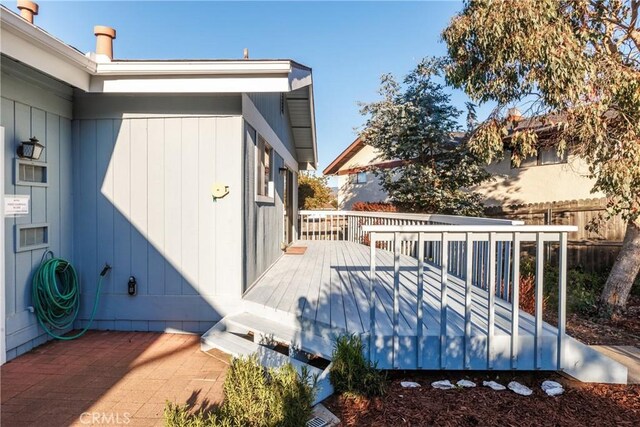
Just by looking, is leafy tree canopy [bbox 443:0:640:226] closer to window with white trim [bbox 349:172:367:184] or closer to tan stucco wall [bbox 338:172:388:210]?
tan stucco wall [bbox 338:172:388:210]

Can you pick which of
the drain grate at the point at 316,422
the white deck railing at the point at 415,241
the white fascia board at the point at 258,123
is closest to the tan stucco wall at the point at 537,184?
the white deck railing at the point at 415,241

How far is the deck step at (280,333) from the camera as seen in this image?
2.97 m

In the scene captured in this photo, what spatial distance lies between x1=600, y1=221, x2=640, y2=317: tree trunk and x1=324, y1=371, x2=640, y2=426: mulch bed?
8.83ft

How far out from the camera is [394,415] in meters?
2.33

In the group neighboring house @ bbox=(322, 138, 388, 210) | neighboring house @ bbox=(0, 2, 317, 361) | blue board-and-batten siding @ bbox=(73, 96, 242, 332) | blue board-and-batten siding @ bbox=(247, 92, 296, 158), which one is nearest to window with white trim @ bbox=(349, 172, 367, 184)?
neighboring house @ bbox=(322, 138, 388, 210)

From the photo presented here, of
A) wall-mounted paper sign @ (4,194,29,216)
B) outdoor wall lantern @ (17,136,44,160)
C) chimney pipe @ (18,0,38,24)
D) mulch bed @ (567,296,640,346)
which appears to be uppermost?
chimney pipe @ (18,0,38,24)

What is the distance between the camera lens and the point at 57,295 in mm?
3527

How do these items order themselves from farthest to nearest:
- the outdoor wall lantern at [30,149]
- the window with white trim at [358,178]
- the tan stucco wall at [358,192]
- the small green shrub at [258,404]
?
the window with white trim at [358,178]
the tan stucco wall at [358,192]
the outdoor wall lantern at [30,149]
the small green shrub at [258,404]

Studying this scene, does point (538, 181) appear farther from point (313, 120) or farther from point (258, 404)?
point (258, 404)

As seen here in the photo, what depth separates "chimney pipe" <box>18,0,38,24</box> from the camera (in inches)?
138

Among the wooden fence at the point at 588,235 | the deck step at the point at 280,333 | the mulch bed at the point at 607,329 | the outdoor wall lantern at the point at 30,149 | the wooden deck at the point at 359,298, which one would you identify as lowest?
the mulch bed at the point at 607,329

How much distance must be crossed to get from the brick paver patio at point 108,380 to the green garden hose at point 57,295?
243 mm

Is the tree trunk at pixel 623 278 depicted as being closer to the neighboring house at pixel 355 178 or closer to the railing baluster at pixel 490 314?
the railing baluster at pixel 490 314

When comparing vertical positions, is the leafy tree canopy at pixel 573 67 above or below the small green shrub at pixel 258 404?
above
